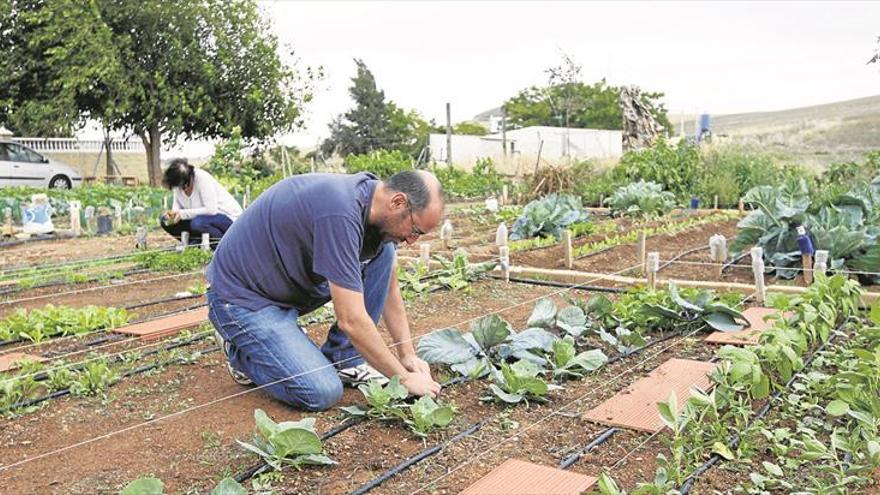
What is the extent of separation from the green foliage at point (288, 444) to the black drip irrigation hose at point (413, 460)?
0.17 meters

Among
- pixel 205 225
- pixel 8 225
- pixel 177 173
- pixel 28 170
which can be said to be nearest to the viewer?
pixel 177 173

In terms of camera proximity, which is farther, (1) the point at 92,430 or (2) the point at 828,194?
(2) the point at 828,194

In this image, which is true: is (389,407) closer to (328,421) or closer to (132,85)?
(328,421)

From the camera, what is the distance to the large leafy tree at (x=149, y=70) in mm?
17203

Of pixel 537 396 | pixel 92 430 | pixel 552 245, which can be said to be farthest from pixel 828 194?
pixel 92 430

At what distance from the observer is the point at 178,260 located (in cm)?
641

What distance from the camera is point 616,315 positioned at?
420cm

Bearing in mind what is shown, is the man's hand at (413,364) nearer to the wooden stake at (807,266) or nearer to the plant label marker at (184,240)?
the wooden stake at (807,266)

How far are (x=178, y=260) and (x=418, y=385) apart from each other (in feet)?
13.4

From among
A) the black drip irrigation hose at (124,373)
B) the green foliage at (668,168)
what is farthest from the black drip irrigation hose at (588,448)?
the green foliage at (668,168)

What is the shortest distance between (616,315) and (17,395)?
9.02 ft

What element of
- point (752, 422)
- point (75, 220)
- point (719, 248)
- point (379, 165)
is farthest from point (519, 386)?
point (379, 165)

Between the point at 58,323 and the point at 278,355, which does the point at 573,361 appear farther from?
the point at 58,323

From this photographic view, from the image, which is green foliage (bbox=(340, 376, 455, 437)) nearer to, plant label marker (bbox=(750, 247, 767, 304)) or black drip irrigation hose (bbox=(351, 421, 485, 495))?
black drip irrigation hose (bbox=(351, 421, 485, 495))
